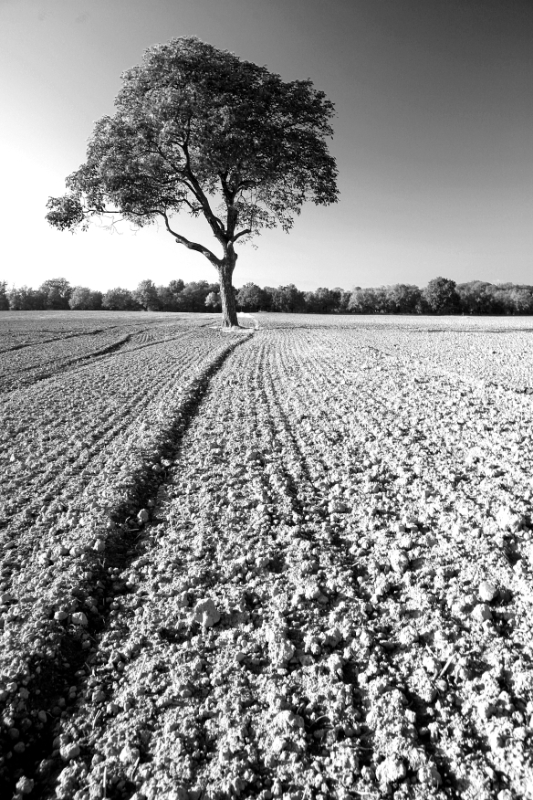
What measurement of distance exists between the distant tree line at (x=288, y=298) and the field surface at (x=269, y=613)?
80.8 metres

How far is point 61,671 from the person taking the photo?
7.41 ft

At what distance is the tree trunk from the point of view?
23.9 metres

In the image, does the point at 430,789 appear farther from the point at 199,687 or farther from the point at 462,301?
the point at 462,301

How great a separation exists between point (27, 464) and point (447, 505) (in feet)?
15.3

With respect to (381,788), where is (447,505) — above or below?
above

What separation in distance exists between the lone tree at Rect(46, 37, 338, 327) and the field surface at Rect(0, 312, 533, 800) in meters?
18.5

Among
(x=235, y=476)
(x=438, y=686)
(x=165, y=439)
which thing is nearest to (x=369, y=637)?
(x=438, y=686)

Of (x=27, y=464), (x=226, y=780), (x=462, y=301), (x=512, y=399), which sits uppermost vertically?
(x=462, y=301)

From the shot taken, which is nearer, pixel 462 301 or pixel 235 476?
pixel 235 476

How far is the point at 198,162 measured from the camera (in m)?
21.7

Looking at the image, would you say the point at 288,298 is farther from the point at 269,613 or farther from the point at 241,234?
the point at 269,613

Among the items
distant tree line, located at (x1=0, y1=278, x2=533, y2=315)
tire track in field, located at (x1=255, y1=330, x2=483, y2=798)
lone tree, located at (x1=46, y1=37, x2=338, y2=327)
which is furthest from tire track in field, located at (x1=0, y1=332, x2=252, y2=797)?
distant tree line, located at (x1=0, y1=278, x2=533, y2=315)

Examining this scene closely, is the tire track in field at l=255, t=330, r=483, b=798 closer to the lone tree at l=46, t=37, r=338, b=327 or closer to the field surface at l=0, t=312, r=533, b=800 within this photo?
the field surface at l=0, t=312, r=533, b=800

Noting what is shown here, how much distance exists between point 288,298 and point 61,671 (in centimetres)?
9709
